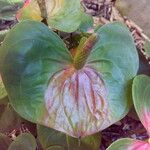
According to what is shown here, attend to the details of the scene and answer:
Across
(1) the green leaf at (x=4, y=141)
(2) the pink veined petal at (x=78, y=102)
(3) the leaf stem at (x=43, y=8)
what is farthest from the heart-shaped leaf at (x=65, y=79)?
(1) the green leaf at (x=4, y=141)

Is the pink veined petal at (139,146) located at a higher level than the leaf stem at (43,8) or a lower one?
lower

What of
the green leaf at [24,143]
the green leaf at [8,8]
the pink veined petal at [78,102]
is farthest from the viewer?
the green leaf at [8,8]

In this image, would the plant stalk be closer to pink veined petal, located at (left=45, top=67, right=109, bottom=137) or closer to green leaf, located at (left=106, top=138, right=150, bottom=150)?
pink veined petal, located at (left=45, top=67, right=109, bottom=137)

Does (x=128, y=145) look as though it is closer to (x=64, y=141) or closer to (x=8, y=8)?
(x=64, y=141)

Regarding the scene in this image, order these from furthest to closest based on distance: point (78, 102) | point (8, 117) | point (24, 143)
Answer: point (8, 117) < point (24, 143) < point (78, 102)

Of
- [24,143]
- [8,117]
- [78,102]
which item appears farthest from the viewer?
[8,117]

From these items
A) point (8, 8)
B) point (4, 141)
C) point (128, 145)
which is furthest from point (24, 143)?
point (8, 8)

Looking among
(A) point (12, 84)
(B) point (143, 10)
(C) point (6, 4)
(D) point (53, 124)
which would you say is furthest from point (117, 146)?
(B) point (143, 10)

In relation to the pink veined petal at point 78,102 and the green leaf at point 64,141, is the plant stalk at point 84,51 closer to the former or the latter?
the pink veined petal at point 78,102

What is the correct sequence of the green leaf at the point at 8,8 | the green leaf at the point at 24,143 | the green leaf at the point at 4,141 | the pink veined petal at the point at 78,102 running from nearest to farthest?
the pink veined petal at the point at 78,102, the green leaf at the point at 24,143, the green leaf at the point at 4,141, the green leaf at the point at 8,8
